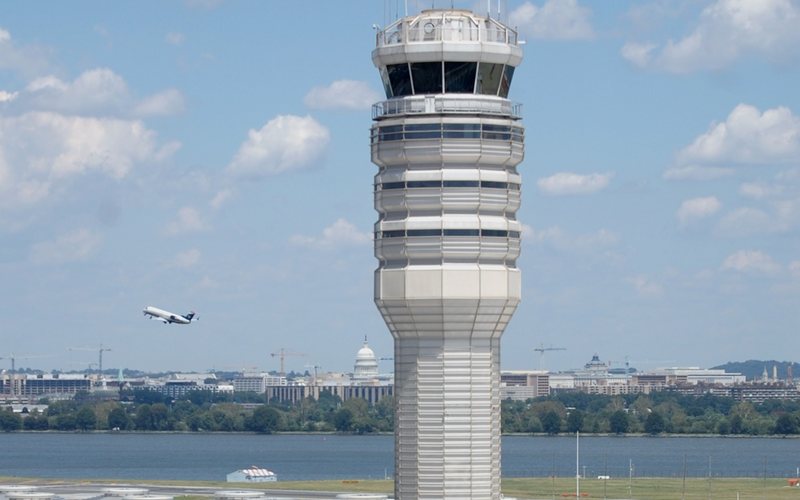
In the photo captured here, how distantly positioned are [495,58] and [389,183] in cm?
783

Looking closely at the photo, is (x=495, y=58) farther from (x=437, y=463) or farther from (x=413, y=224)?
(x=437, y=463)

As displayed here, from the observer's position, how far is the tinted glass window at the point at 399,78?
293 ft

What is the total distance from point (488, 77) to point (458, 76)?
1459 millimetres

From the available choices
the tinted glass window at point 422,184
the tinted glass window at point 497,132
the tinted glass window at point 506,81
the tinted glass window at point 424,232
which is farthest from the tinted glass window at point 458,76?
the tinted glass window at point 424,232

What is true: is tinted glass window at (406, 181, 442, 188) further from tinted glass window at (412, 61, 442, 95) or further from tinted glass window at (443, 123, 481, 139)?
tinted glass window at (412, 61, 442, 95)

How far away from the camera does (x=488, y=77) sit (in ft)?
293

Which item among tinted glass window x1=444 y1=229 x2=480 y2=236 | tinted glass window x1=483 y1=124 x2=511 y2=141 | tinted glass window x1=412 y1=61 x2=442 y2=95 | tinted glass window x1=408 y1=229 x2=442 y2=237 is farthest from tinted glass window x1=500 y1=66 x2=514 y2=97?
tinted glass window x1=408 y1=229 x2=442 y2=237

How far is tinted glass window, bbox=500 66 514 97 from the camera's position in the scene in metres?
89.8

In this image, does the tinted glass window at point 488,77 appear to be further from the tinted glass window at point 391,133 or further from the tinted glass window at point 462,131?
the tinted glass window at point 391,133

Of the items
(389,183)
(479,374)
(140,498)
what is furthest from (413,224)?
(140,498)

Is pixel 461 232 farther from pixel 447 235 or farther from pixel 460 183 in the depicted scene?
pixel 460 183

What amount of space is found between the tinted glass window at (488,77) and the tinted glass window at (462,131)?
2.13 m

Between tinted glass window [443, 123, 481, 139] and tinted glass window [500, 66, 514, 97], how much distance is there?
2.97 metres

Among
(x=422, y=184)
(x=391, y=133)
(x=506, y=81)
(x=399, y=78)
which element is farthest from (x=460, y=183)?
(x=399, y=78)
